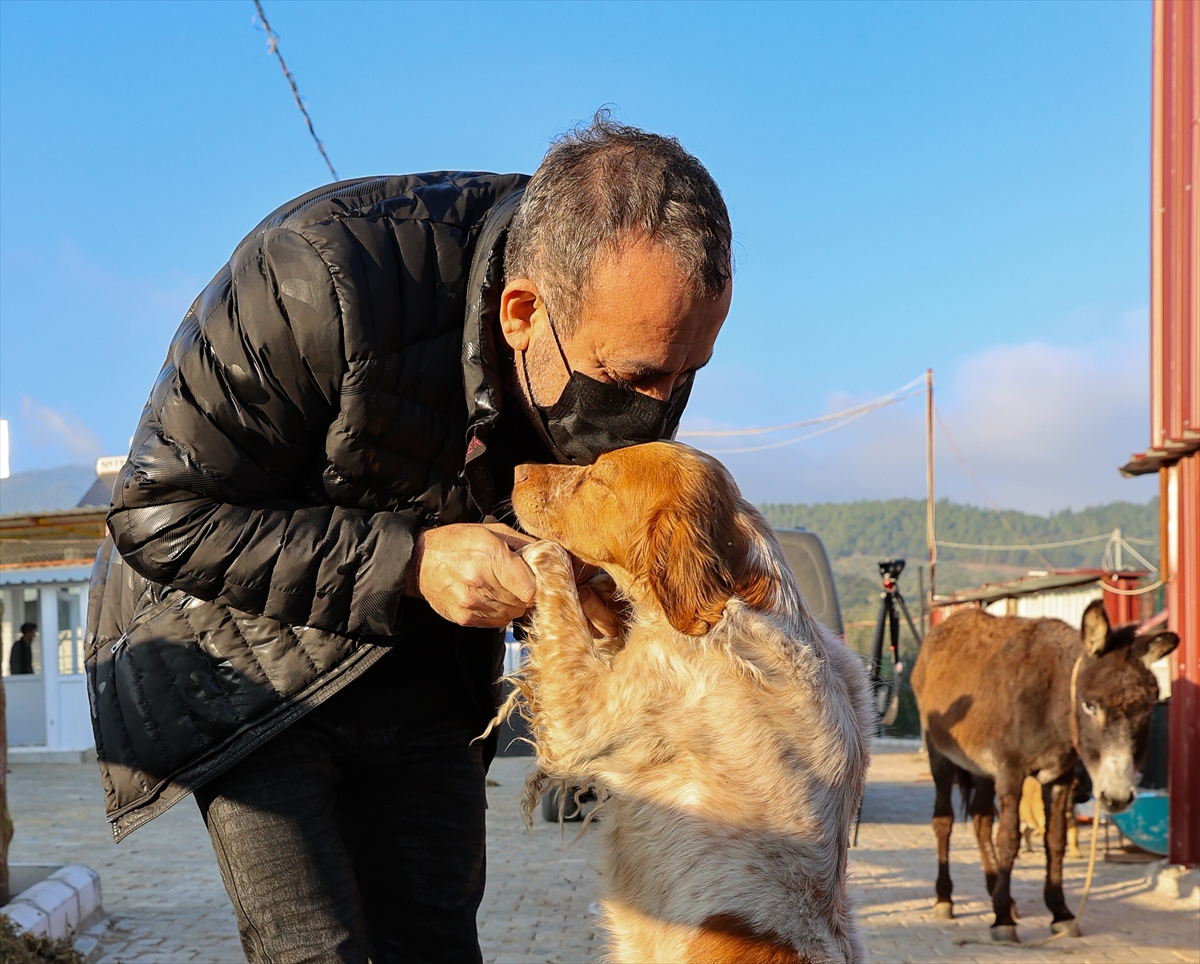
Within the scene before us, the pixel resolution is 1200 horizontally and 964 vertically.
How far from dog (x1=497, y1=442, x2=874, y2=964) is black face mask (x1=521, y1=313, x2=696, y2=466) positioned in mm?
50

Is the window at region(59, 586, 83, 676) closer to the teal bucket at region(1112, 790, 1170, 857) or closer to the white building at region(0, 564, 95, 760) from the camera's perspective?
the white building at region(0, 564, 95, 760)

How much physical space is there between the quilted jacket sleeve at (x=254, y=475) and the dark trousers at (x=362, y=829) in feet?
0.97

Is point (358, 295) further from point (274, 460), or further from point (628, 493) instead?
point (628, 493)

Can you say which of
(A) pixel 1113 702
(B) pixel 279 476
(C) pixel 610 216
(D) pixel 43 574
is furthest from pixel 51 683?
(C) pixel 610 216

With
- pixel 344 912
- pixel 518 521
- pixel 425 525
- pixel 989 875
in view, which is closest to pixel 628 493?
pixel 518 521

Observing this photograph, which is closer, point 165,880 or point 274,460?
point 274,460

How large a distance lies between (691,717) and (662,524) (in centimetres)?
42

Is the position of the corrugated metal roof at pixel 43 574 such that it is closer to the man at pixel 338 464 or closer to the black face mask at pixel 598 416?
the man at pixel 338 464

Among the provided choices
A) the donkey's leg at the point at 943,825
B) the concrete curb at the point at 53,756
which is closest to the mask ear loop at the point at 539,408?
the donkey's leg at the point at 943,825

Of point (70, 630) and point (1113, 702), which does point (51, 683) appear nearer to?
point (70, 630)

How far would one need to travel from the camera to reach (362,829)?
2502 millimetres

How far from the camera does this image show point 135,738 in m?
2.19

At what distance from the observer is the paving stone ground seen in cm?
641

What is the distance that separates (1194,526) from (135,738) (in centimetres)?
833
